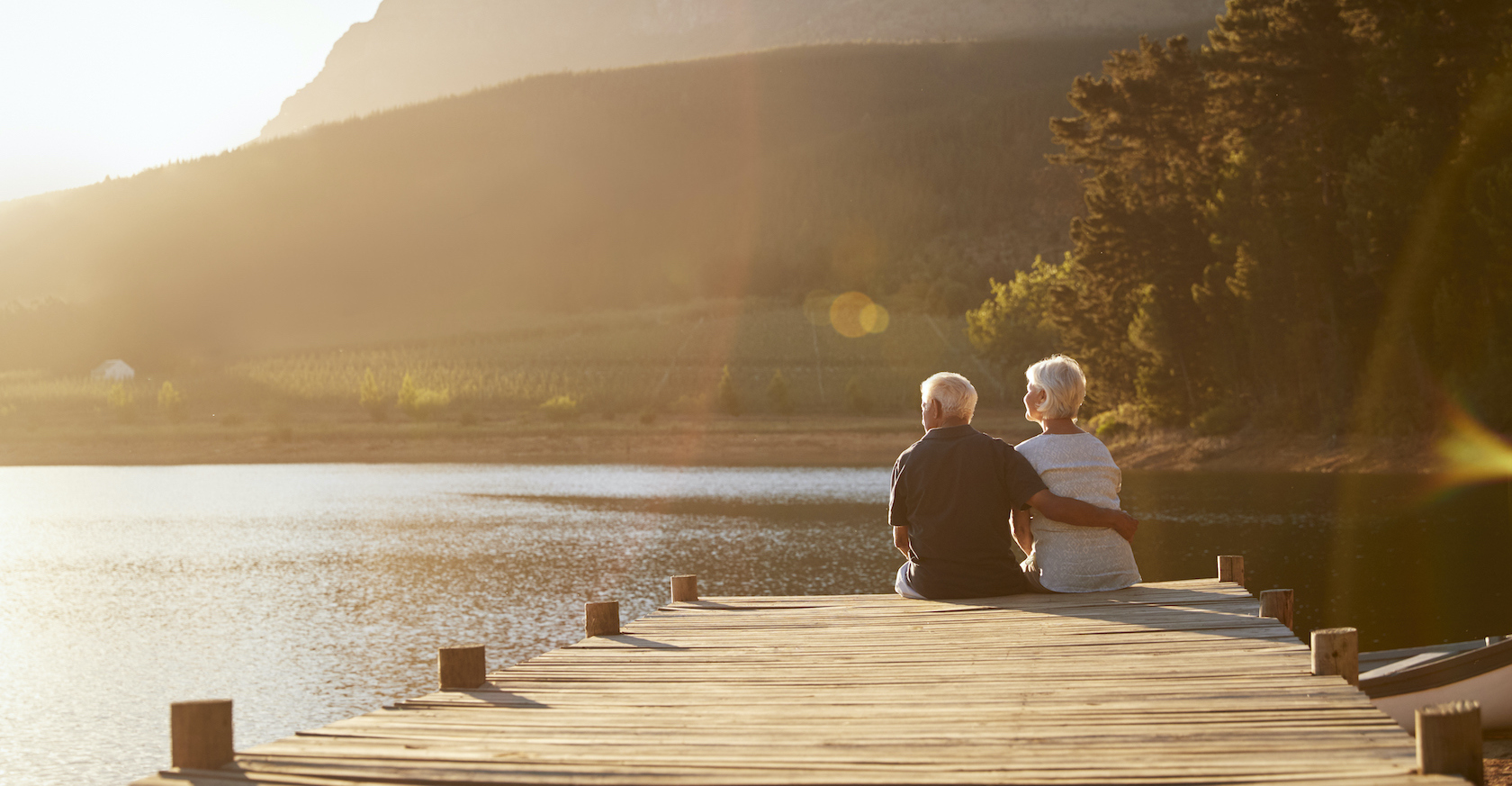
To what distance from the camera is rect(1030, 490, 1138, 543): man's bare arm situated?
252 inches

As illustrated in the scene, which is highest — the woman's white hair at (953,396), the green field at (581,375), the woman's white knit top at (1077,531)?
the green field at (581,375)

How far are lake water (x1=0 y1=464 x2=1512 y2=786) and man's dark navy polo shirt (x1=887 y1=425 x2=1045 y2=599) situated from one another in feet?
22.4

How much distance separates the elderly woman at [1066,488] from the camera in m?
6.36

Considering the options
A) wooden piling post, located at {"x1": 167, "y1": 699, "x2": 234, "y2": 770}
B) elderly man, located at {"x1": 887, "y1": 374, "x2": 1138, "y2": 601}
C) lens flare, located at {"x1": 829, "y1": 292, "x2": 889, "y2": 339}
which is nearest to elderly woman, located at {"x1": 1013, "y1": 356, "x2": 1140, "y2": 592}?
elderly man, located at {"x1": 887, "y1": 374, "x2": 1138, "y2": 601}

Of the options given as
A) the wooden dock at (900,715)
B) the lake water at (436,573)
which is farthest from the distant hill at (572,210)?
the wooden dock at (900,715)

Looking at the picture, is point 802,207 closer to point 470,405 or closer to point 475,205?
point 475,205

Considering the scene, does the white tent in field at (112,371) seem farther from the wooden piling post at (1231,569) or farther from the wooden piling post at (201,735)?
the wooden piling post at (201,735)

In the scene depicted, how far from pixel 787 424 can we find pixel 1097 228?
84.1ft

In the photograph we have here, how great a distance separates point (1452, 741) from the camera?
3.41m

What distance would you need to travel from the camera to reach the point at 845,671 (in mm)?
5344

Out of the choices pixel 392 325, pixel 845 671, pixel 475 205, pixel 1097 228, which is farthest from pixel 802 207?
pixel 845 671

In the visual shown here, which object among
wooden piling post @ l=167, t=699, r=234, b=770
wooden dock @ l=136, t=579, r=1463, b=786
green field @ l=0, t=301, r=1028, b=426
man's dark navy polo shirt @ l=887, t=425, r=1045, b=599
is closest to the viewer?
wooden dock @ l=136, t=579, r=1463, b=786

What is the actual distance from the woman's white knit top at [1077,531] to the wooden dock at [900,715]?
455 mm

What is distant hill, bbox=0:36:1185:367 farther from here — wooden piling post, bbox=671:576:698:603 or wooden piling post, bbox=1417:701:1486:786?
wooden piling post, bbox=1417:701:1486:786
